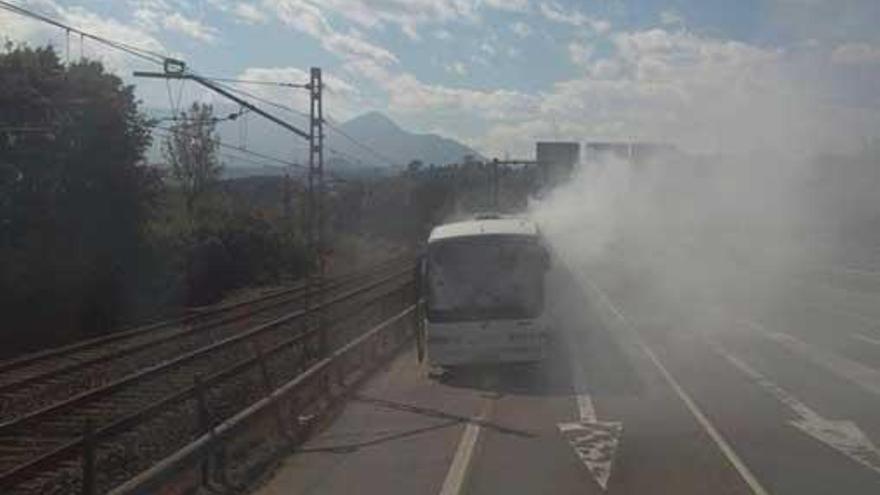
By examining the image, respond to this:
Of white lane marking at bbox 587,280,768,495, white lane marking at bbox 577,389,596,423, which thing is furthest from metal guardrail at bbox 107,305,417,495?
white lane marking at bbox 587,280,768,495

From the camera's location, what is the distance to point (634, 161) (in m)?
82.3

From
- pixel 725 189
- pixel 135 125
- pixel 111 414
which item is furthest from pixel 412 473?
pixel 725 189

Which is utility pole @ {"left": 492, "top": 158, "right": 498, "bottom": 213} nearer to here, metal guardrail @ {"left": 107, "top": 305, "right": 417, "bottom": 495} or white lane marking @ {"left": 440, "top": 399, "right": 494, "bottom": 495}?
metal guardrail @ {"left": 107, "top": 305, "right": 417, "bottom": 495}

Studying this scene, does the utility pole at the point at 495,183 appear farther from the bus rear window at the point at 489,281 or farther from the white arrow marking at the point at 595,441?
the white arrow marking at the point at 595,441

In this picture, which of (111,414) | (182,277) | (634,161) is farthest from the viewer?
(634,161)

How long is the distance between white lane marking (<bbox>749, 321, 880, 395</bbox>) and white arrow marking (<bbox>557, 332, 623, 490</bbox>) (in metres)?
4.60

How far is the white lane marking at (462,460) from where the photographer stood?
12.5 meters

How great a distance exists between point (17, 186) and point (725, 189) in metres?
42.1

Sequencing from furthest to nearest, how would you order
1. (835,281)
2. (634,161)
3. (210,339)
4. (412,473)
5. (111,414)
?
1. (634,161)
2. (835,281)
3. (210,339)
4. (111,414)
5. (412,473)

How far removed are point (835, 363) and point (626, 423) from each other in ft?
26.1

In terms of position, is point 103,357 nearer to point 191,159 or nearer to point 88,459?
point 88,459

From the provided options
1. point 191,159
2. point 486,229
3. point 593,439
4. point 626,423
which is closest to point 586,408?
point 626,423

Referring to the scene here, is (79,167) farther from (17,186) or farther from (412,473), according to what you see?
(412,473)

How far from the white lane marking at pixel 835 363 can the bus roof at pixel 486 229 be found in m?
5.78
